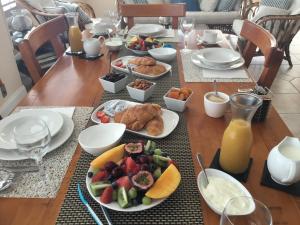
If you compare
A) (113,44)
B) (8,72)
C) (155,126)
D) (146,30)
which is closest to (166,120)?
(155,126)

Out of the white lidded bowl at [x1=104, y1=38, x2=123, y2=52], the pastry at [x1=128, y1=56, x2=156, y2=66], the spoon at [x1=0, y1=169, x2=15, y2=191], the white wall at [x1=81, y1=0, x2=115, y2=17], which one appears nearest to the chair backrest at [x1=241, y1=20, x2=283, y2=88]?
the pastry at [x1=128, y1=56, x2=156, y2=66]

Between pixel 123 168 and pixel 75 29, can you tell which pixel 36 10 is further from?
pixel 123 168

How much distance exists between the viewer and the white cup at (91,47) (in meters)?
1.50

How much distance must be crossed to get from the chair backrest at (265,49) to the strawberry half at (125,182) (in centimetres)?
86

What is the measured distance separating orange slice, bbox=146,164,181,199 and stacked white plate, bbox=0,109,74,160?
348mm

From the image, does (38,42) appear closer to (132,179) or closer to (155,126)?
(155,126)

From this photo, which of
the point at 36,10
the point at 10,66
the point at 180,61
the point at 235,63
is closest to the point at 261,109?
the point at 235,63

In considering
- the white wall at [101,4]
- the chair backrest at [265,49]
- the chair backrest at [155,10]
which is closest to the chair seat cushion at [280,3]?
the chair backrest at [155,10]

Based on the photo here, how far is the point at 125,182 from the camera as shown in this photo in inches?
25.5

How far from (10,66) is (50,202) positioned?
2.16 m

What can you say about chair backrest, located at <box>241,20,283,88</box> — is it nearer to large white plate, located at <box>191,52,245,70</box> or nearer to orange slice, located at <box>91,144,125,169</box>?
large white plate, located at <box>191,52,245,70</box>

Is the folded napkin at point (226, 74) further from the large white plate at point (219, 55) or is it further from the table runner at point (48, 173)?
the table runner at point (48, 173)

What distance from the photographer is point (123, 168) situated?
0.69 metres

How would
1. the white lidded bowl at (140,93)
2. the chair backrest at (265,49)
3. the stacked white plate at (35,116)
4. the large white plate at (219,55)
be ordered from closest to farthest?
the stacked white plate at (35,116) < the white lidded bowl at (140,93) < the chair backrest at (265,49) < the large white plate at (219,55)
